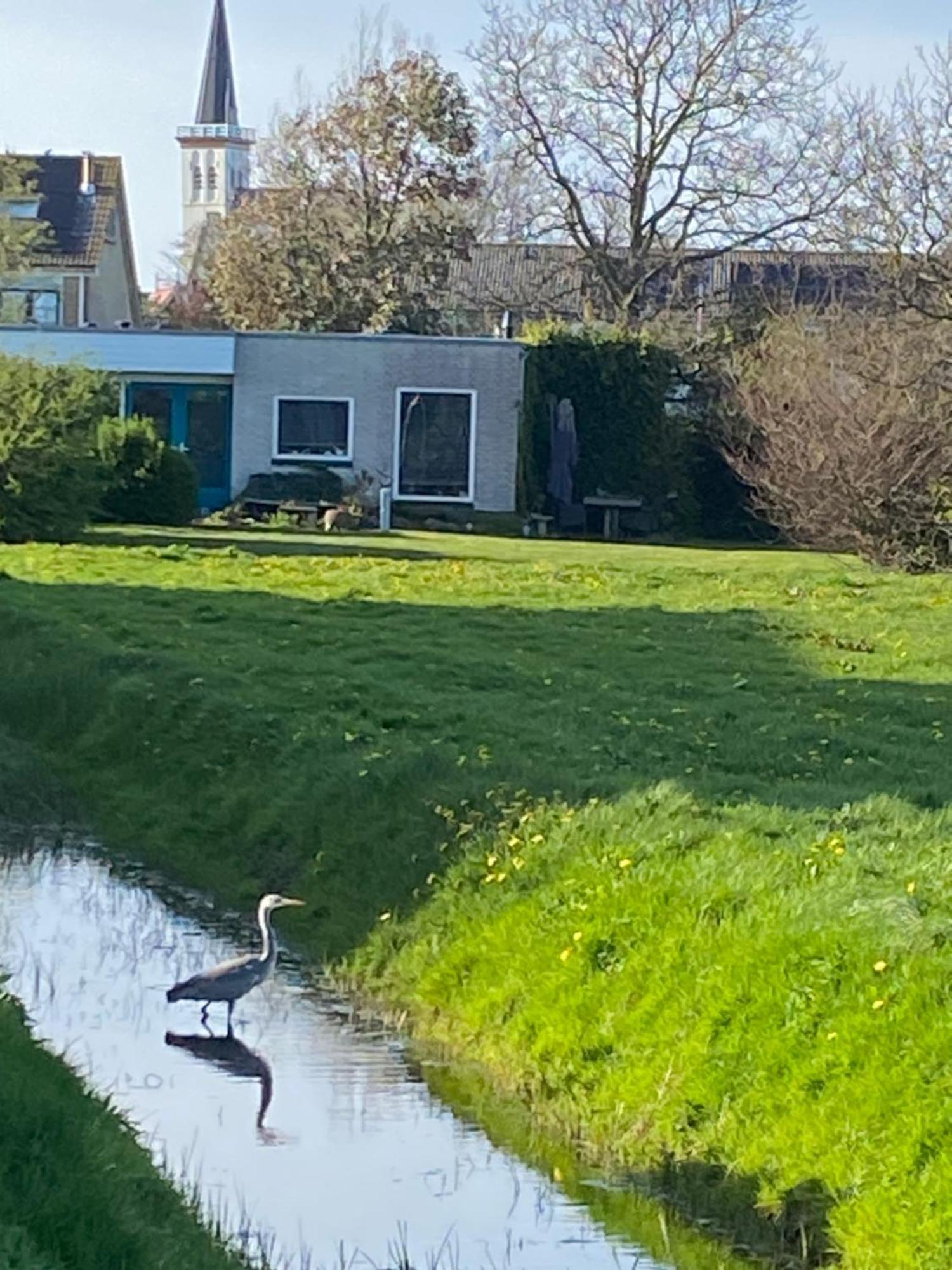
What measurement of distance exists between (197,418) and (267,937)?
3146 centimetres

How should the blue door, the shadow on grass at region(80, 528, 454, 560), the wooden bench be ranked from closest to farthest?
the shadow on grass at region(80, 528, 454, 560)
the blue door
the wooden bench

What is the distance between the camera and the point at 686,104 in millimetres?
48844

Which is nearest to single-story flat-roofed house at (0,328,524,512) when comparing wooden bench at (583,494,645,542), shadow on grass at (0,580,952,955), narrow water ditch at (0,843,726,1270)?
wooden bench at (583,494,645,542)

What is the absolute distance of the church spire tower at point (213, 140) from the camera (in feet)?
440

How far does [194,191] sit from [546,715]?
5127 inches

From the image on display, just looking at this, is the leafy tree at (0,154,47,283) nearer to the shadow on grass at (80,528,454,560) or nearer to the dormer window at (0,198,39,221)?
the dormer window at (0,198,39,221)

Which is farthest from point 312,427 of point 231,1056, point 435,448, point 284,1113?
point 284,1113

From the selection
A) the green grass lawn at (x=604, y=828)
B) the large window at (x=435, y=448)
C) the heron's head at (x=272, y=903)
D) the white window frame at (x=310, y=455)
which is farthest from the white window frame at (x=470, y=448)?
the heron's head at (x=272, y=903)

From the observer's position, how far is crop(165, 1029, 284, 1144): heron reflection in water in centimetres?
966

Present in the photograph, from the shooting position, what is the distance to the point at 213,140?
13888 cm

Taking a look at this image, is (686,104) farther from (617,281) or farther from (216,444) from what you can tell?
(216,444)

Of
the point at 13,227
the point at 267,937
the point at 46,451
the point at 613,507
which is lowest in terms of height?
the point at 267,937

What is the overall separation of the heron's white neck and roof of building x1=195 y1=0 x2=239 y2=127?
128066 mm

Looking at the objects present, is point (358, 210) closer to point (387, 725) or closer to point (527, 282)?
point (527, 282)
